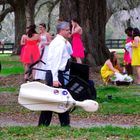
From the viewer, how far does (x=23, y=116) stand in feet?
40.1

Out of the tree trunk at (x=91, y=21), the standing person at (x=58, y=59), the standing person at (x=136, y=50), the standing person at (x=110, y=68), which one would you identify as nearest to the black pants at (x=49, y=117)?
the standing person at (x=58, y=59)

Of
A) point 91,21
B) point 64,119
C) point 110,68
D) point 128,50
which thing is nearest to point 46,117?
point 64,119

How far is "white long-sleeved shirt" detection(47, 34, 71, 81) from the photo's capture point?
9078mm

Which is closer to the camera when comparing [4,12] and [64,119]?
[64,119]

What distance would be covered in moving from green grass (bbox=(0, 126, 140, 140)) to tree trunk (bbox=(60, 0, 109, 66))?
1312 centimetres

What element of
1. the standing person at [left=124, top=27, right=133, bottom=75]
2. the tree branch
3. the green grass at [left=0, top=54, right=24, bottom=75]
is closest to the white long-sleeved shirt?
the standing person at [left=124, top=27, right=133, bottom=75]

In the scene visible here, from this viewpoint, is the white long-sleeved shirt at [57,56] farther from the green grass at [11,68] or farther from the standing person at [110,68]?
the green grass at [11,68]

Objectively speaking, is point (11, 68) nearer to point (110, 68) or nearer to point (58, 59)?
point (110, 68)

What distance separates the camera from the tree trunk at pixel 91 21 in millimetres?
21797

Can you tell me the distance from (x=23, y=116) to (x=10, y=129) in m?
3.42

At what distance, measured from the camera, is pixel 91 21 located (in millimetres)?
22750

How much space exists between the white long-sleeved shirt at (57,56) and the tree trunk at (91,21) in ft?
40.8

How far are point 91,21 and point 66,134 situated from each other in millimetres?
14790

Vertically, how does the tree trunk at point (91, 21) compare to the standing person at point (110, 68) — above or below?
above
